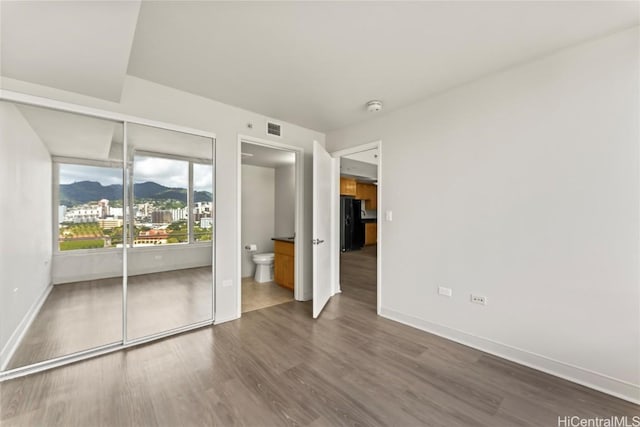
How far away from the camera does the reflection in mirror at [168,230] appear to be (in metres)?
2.52

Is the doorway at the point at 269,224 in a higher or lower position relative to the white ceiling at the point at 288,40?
lower

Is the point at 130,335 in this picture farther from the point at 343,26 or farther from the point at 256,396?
the point at 343,26

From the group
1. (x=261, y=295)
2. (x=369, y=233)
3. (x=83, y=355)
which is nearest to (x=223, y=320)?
(x=261, y=295)

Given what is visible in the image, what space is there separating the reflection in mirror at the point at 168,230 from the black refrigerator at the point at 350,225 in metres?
5.26

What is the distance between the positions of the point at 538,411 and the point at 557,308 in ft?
2.70

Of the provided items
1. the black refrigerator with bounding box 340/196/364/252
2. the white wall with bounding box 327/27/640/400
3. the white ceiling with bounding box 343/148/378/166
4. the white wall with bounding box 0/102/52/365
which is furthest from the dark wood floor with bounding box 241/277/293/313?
the black refrigerator with bounding box 340/196/364/252

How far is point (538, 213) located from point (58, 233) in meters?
4.27

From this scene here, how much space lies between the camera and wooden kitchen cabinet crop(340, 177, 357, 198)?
7.84m

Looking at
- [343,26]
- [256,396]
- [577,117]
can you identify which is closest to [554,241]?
[577,117]

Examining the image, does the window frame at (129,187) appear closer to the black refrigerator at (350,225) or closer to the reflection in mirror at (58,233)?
the reflection in mirror at (58,233)

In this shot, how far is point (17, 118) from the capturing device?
2.01 m

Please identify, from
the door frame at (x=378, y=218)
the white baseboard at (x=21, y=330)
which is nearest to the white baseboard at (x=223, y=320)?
the white baseboard at (x=21, y=330)

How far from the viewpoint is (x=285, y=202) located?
209 inches
